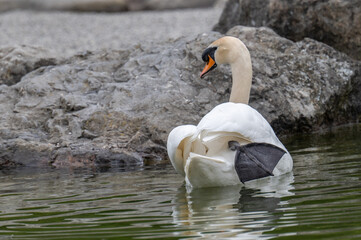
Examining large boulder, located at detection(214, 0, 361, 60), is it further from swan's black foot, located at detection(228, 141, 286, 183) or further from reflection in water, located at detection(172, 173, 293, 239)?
swan's black foot, located at detection(228, 141, 286, 183)

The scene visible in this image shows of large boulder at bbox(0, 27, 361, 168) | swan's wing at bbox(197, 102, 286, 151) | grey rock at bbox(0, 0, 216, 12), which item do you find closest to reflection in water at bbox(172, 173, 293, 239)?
swan's wing at bbox(197, 102, 286, 151)

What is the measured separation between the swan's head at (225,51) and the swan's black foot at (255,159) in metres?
1.31

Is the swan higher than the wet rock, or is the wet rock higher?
the wet rock

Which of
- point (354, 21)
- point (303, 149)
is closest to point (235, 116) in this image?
point (303, 149)

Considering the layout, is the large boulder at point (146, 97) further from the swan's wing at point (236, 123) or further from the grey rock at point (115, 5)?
the grey rock at point (115, 5)

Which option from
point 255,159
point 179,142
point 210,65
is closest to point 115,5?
point 210,65

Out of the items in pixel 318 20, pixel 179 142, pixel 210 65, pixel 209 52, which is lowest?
pixel 179 142

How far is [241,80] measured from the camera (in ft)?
17.6

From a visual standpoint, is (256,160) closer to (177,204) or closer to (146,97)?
(177,204)

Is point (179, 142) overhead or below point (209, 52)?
below

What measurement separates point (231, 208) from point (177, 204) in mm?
385

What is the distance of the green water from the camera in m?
3.21

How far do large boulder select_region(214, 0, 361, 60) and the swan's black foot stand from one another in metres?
4.05

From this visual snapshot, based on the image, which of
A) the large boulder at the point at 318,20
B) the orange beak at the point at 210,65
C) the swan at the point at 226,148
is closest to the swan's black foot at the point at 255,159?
the swan at the point at 226,148
